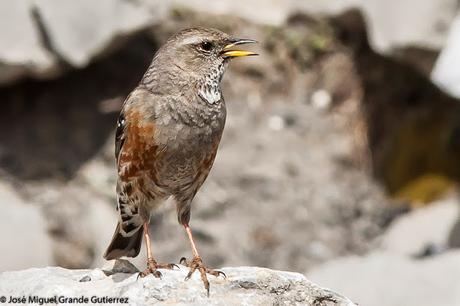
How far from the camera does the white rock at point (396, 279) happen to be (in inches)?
354

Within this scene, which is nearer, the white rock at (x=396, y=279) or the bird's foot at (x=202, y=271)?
the bird's foot at (x=202, y=271)

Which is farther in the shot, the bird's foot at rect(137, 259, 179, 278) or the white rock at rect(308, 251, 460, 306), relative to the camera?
the white rock at rect(308, 251, 460, 306)

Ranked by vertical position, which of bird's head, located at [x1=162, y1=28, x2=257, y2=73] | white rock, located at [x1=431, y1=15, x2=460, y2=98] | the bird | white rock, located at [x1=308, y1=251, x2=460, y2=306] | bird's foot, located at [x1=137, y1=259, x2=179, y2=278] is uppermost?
white rock, located at [x1=431, y1=15, x2=460, y2=98]

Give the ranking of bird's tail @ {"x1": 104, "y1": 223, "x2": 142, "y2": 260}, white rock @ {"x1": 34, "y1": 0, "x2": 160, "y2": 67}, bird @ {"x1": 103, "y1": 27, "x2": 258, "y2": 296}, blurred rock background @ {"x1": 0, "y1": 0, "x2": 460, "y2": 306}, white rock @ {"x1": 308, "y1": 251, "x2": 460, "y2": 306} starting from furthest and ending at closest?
white rock @ {"x1": 34, "y1": 0, "x2": 160, "y2": 67} < blurred rock background @ {"x1": 0, "y1": 0, "x2": 460, "y2": 306} < white rock @ {"x1": 308, "y1": 251, "x2": 460, "y2": 306} < bird's tail @ {"x1": 104, "y1": 223, "x2": 142, "y2": 260} < bird @ {"x1": 103, "y1": 27, "x2": 258, "y2": 296}

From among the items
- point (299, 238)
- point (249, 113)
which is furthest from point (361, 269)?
point (249, 113)

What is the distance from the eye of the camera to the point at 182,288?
237 inches

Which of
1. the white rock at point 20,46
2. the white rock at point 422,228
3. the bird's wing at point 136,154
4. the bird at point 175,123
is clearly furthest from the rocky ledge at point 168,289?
the white rock at point 20,46

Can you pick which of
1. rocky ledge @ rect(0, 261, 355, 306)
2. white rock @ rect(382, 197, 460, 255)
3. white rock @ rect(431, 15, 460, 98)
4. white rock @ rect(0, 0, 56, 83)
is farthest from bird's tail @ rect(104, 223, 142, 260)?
white rock @ rect(0, 0, 56, 83)

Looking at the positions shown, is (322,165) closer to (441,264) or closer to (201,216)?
(201,216)

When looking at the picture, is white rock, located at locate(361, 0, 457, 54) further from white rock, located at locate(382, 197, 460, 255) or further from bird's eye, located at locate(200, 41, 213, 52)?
bird's eye, located at locate(200, 41, 213, 52)

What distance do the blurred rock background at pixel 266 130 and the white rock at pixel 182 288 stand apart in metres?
4.55

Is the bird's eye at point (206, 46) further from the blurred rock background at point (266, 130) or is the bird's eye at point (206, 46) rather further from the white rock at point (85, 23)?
the white rock at point (85, 23)

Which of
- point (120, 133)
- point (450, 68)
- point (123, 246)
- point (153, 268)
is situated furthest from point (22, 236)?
point (153, 268)

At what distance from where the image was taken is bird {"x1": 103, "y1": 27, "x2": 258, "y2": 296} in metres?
6.79
